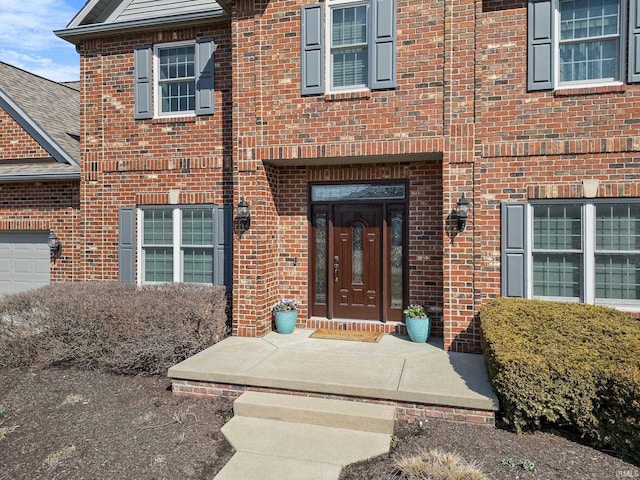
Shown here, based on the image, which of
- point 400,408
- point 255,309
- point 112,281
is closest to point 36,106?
point 112,281

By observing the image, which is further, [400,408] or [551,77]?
[551,77]

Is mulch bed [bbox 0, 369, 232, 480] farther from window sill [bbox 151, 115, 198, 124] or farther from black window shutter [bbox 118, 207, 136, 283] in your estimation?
window sill [bbox 151, 115, 198, 124]

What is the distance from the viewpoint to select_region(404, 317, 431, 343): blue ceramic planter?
699 centimetres

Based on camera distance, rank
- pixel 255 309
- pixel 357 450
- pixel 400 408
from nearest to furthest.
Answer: pixel 357 450 < pixel 400 408 < pixel 255 309

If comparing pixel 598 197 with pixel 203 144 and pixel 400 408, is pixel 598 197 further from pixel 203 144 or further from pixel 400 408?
pixel 203 144

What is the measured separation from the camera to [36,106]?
1021 centimetres

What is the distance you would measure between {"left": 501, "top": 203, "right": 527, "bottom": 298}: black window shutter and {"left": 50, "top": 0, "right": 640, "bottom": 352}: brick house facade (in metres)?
0.02

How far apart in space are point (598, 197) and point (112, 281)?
26.5 ft

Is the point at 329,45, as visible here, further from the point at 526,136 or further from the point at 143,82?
the point at 143,82

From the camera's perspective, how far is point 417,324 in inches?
275

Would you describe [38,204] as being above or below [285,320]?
above

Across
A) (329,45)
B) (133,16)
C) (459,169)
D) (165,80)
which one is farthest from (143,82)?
(459,169)

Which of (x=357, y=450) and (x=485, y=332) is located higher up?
(x=485, y=332)

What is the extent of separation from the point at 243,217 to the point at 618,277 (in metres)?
5.55
